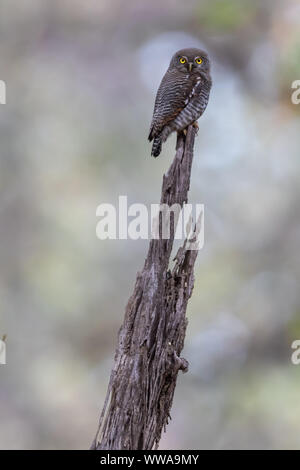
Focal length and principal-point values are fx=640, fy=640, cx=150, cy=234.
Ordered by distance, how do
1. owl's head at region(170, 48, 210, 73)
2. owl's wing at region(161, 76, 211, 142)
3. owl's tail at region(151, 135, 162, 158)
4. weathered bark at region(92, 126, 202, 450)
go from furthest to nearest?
owl's head at region(170, 48, 210, 73), owl's tail at region(151, 135, 162, 158), owl's wing at region(161, 76, 211, 142), weathered bark at region(92, 126, 202, 450)

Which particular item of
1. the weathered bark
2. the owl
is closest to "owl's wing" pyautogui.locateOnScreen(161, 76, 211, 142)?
the owl

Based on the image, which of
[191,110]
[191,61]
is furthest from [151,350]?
[191,61]

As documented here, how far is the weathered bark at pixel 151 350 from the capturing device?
142 inches

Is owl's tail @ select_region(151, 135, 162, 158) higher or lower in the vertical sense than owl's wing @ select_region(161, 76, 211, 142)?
lower

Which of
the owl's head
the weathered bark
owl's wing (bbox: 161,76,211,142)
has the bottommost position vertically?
the weathered bark

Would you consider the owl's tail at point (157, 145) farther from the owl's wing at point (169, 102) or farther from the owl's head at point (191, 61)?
the owl's head at point (191, 61)

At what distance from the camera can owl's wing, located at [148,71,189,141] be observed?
5375 mm

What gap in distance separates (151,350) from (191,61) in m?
3.15

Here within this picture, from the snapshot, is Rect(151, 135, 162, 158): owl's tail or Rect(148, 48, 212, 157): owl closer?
Rect(148, 48, 212, 157): owl

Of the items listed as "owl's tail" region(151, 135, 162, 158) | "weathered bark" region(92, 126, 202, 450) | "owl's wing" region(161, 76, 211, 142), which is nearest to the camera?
"weathered bark" region(92, 126, 202, 450)

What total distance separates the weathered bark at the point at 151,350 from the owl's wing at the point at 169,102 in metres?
1.51

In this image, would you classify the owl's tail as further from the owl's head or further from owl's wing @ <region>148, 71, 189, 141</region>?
the owl's head

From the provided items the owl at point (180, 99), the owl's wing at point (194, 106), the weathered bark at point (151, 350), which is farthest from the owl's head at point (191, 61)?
the weathered bark at point (151, 350)

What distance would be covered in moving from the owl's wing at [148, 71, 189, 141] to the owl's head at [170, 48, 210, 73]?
23 cm
